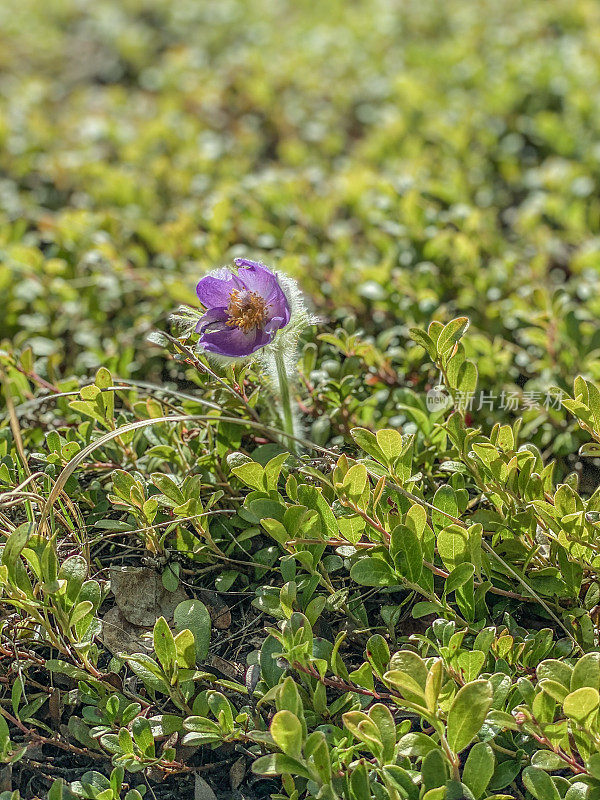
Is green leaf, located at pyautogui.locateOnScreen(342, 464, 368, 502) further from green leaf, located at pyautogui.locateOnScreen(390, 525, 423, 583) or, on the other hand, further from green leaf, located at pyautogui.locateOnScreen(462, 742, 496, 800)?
green leaf, located at pyautogui.locateOnScreen(462, 742, 496, 800)

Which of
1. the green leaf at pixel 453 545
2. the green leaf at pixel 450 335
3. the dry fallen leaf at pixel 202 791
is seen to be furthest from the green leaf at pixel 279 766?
the green leaf at pixel 450 335

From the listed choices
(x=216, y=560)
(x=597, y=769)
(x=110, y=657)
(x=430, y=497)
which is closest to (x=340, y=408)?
(x=430, y=497)

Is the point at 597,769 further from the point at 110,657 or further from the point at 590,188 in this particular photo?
the point at 590,188

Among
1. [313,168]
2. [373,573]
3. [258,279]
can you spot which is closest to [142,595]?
[373,573]

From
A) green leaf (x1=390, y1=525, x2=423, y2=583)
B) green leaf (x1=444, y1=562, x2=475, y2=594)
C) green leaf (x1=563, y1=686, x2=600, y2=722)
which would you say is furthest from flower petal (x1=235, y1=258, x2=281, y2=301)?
green leaf (x1=563, y1=686, x2=600, y2=722)

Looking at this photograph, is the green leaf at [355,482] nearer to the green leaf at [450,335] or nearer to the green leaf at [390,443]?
the green leaf at [390,443]
